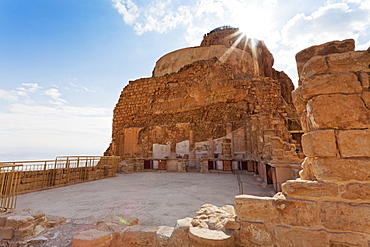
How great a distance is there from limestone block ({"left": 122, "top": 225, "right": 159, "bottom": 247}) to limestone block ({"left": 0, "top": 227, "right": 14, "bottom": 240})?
6.21 ft

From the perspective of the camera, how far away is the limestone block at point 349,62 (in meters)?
2.18

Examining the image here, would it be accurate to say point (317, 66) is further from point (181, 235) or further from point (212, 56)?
point (212, 56)

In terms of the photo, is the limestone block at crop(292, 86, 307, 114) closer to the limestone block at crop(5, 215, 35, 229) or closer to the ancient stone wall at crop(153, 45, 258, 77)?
the limestone block at crop(5, 215, 35, 229)

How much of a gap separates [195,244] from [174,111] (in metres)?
17.2

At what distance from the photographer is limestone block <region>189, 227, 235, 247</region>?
2213mm

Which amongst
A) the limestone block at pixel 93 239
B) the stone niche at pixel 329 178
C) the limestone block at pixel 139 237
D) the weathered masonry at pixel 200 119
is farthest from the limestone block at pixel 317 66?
the weathered masonry at pixel 200 119

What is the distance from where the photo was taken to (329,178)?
2.07 metres

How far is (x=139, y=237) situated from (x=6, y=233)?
225cm

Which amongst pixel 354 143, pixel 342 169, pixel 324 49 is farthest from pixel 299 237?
pixel 324 49

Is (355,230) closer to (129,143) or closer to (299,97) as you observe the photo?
(299,97)

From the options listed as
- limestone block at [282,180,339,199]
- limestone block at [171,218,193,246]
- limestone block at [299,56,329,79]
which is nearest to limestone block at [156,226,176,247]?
limestone block at [171,218,193,246]

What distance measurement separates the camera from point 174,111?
1933 cm

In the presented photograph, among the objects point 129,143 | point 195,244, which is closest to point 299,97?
point 195,244

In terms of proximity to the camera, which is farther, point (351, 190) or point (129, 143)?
point (129, 143)
